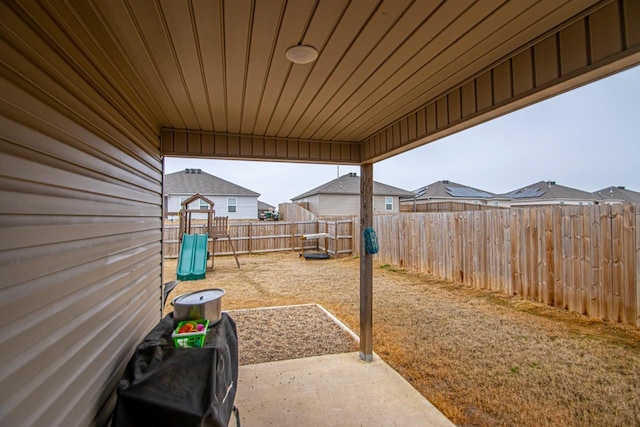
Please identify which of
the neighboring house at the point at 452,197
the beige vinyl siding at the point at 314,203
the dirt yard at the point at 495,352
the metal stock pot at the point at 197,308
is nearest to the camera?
the metal stock pot at the point at 197,308

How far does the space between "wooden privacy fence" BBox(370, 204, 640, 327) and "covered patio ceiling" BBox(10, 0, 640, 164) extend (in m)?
3.28

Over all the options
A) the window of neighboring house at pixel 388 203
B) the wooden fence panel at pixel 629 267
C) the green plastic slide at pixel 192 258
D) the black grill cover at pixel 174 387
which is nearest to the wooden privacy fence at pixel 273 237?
the green plastic slide at pixel 192 258

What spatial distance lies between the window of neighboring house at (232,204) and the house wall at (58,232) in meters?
16.2

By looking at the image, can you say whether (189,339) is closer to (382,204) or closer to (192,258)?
(192,258)

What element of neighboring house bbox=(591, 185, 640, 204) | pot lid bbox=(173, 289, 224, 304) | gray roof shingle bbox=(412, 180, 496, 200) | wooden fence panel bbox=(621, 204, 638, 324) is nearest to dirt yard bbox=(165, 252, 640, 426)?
wooden fence panel bbox=(621, 204, 638, 324)

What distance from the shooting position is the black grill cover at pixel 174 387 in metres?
1.18

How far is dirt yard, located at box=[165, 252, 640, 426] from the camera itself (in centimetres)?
229

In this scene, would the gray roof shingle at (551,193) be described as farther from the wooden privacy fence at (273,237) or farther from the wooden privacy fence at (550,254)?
the wooden privacy fence at (550,254)

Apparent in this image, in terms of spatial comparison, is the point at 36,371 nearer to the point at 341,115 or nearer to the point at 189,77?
the point at 189,77

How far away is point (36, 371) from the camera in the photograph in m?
0.86

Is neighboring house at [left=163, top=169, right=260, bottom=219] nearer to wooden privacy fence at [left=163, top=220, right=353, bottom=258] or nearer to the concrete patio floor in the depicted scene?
wooden privacy fence at [left=163, top=220, right=353, bottom=258]

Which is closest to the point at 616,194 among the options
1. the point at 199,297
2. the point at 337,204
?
the point at 337,204

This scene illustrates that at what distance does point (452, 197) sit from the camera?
18.6 metres

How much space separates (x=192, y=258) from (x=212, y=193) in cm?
989
